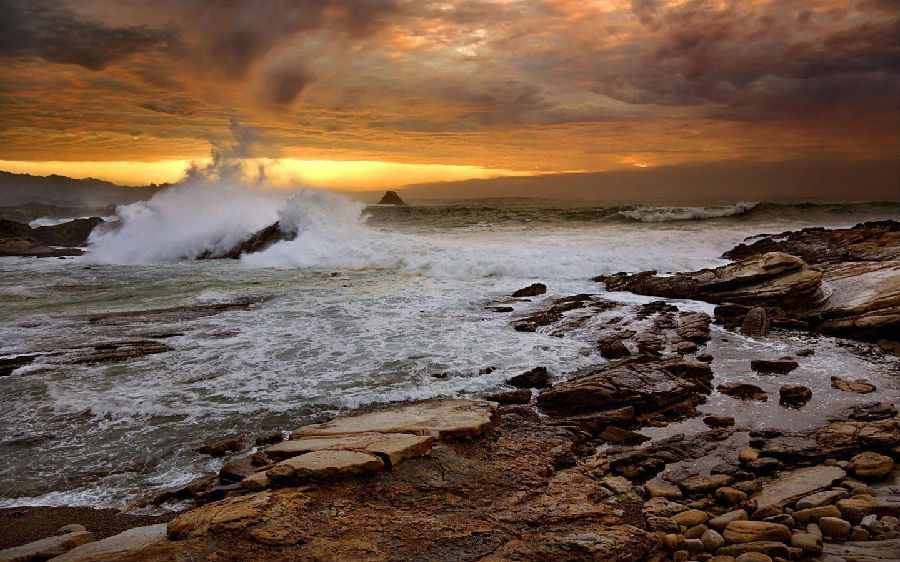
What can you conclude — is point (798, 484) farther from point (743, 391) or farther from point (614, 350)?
point (614, 350)

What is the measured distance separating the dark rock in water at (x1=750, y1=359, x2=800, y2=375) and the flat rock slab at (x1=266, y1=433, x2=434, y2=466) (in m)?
5.86

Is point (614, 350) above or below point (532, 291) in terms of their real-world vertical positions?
below

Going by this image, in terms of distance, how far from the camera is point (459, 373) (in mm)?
8109

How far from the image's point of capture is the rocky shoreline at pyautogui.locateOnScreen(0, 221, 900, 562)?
3656mm

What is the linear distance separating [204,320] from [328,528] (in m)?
9.36

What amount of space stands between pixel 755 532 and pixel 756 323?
7.53 metres

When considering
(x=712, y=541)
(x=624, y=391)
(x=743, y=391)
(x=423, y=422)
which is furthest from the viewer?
(x=743, y=391)

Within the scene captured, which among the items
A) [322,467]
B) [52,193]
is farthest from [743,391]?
[52,193]

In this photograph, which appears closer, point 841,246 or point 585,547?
point 585,547

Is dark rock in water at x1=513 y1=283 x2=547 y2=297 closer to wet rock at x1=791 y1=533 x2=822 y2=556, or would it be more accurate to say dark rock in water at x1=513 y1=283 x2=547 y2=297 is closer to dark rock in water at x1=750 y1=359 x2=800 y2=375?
dark rock in water at x1=750 y1=359 x2=800 y2=375

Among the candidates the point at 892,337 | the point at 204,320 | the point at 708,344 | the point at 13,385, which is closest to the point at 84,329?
the point at 204,320

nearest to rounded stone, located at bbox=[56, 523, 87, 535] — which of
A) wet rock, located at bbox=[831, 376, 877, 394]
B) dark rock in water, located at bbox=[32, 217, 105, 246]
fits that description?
wet rock, located at bbox=[831, 376, 877, 394]

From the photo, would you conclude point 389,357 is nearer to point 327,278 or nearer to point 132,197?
point 327,278

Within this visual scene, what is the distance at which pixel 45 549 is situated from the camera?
11.9 feet
